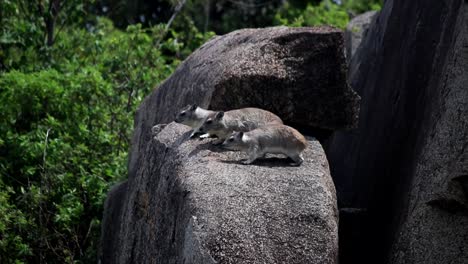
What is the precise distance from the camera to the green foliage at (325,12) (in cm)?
2361

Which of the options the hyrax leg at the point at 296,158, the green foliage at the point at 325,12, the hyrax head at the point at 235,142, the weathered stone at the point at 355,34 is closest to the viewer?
the hyrax leg at the point at 296,158

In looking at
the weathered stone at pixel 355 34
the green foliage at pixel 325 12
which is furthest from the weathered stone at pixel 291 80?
the green foliage at pixel 325 12

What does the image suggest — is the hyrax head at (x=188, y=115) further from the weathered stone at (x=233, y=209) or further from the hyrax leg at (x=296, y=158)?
the hyrax leg at (x=296, y=158)

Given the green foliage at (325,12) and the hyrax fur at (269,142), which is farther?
the green foliage at (325,12)

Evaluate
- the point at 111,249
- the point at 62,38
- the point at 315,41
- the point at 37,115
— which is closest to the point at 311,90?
the point at 315,41

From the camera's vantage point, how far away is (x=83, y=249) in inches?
628

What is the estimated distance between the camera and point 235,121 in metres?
11.3

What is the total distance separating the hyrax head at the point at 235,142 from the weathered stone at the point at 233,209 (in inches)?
3.6

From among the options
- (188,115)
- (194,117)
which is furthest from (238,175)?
(188,115)

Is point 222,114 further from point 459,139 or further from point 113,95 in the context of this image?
point 113,95

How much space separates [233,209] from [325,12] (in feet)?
52.9

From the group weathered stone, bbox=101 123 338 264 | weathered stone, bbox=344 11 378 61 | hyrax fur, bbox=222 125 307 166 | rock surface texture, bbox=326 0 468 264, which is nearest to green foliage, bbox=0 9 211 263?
weathered stone, bbox=344 11 378 61

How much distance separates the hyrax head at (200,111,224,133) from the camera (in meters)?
11.1

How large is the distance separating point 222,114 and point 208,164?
4.04 feet
